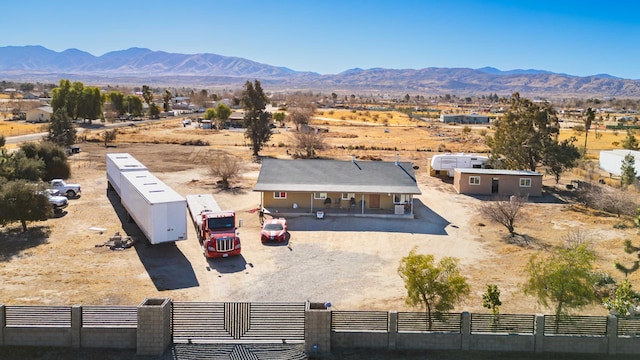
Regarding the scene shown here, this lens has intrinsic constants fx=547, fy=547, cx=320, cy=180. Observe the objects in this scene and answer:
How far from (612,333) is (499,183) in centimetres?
2913

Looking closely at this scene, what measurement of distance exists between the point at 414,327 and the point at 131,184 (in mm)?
19489

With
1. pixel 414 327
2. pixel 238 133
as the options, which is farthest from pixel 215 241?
pixel 238 133

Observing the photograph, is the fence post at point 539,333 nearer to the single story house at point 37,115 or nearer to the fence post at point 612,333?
the fence post at point 612,333

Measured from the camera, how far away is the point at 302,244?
99.6 ft

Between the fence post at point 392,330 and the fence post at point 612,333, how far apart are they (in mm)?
6502

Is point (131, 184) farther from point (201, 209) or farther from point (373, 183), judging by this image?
point (373, 183)

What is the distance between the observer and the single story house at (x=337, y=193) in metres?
37.1

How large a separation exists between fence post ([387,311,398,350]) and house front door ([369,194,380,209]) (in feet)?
70.8

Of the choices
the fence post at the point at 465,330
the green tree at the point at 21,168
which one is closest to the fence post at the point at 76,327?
the fence post at the point at 465,330

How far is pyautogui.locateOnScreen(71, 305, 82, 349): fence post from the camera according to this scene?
53.4 ft

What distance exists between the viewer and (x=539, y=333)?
16719 mm

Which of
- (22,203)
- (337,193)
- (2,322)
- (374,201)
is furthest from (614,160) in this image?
(2,322)

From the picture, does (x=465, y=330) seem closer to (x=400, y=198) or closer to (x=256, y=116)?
(x=400, y=198)

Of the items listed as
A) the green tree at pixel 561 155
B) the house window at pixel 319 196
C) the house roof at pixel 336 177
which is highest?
the green tree at pixel 561 155
